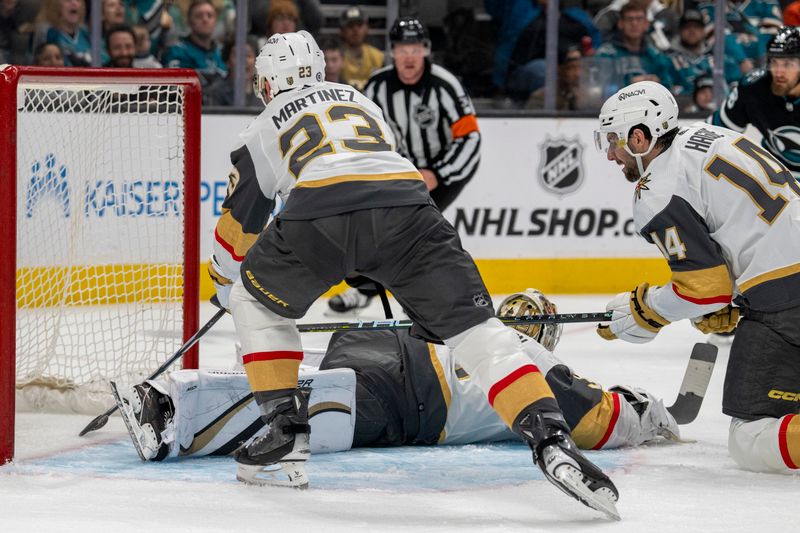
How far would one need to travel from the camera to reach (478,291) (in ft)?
9.30

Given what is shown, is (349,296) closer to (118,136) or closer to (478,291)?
(118,136)

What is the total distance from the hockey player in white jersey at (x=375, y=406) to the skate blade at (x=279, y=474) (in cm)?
27

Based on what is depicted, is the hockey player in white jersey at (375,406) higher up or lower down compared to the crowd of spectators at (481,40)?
lower down

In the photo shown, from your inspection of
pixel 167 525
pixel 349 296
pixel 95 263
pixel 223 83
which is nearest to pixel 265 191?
pixel 167 525

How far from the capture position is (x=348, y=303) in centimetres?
560

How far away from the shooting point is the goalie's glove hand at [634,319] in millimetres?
3232

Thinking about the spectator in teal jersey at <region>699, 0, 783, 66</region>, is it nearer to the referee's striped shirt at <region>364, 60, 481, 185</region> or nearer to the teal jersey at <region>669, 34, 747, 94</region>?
the teal jersey at <region>669, 34, 747, 94</region>

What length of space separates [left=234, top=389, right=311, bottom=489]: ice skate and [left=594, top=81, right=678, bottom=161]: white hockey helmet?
0.94m

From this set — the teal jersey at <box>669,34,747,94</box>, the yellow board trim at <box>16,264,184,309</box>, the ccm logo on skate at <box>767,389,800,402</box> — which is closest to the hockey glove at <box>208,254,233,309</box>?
the yellow board trim at <box>16,264,184,309</box>

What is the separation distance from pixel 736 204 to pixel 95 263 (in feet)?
7.62

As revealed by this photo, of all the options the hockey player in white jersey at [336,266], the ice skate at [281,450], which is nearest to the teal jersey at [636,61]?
the hockey player in white jersey at [336,266]

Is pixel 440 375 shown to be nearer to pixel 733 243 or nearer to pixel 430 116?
pixel 733 243

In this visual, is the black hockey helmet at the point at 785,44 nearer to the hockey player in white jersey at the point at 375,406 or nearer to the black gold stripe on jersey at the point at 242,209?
the hockey player in white jersey at the point at 375,406

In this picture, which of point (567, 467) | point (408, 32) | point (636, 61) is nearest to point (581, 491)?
point (567, 467)
